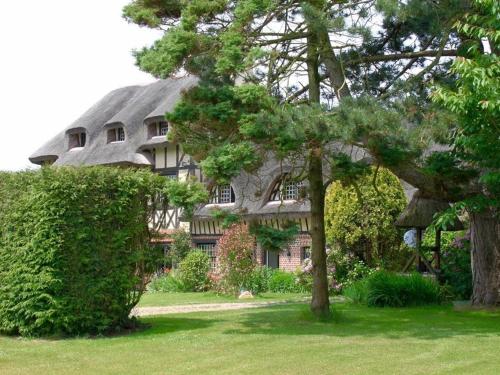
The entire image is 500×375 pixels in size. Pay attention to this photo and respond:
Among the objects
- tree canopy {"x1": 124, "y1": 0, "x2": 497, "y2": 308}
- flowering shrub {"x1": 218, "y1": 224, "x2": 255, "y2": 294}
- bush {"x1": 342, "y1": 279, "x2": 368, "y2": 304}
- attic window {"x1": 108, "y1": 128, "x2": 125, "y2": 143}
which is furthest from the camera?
attic window {"x1": 108, "y1": 128, "x2": 125, "y2": 143}

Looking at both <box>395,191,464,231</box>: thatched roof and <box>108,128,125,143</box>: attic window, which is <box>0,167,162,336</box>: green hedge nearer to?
<box>395,191,464,231</box>: thatched roof

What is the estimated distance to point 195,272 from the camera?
83.1 feet

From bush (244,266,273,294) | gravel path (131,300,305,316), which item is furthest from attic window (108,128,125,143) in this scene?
gravel path (131,300,305,316)

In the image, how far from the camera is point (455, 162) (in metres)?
14.4

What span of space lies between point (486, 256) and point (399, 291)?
83.5 inches

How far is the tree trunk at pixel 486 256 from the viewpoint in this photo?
15664mm

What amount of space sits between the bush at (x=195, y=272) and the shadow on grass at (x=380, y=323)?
360 inches

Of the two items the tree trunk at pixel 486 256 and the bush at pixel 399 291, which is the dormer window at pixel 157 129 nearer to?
the bush at pixel 399 291

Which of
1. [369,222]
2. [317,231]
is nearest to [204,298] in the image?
[369,222]

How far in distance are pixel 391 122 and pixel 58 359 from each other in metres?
6.15

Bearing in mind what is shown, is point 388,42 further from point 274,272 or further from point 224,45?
point 274,272

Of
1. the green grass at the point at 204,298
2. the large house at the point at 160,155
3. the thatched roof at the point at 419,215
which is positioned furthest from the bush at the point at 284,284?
the thatched roof at the point at 419,215

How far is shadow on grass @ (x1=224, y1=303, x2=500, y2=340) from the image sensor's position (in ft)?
39.0

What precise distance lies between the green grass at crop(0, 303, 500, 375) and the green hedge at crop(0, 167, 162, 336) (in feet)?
1.69
